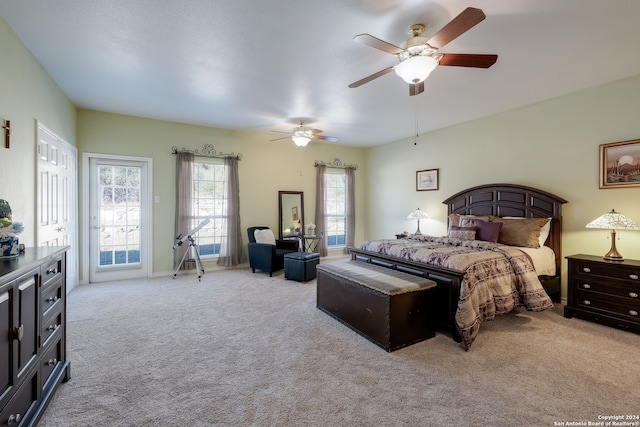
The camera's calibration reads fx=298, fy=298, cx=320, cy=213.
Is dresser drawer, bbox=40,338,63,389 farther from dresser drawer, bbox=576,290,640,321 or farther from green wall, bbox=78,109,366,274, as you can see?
dresser drawer, bbox=576,290,640,321

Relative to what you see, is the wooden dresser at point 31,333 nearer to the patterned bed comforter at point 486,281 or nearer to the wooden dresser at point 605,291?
the patterned bed comforter at point 486,281

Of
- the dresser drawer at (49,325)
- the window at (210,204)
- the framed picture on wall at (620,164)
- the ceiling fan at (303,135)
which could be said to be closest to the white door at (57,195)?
the dresser drawer at (49,325)

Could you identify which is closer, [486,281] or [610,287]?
[486,281]

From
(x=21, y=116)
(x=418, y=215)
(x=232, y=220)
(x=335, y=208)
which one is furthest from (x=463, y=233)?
(x=21, y=116)

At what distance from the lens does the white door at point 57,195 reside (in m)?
3.23

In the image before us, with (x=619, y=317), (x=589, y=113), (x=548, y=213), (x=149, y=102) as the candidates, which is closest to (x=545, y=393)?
(x=619, y=317)

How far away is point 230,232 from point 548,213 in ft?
16.8

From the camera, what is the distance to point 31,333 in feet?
5.37

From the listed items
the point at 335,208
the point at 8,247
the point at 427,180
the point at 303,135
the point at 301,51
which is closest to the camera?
the point at 8,247

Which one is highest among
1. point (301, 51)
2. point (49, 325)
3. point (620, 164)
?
point (301, 51)

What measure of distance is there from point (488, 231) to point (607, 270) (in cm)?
123

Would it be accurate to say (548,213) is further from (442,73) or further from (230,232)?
(230,232)

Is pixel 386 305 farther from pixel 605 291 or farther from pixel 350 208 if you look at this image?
pixel 350 208

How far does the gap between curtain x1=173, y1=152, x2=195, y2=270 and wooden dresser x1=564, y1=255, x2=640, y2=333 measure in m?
5.54
